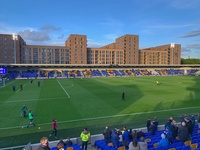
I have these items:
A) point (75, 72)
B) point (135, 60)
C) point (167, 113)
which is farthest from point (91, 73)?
point (167, 113)

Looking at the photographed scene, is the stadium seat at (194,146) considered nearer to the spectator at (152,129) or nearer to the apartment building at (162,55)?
the spectator at (152,129)

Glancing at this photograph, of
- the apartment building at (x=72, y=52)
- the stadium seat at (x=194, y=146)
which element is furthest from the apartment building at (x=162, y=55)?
the stadium seat at (x=194, y=146)

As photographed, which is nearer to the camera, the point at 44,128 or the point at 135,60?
the point at 44,128

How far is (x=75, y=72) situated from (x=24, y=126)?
68.4 meters

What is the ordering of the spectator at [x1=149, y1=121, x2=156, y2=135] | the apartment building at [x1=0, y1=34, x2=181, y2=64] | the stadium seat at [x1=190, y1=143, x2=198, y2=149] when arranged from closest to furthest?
the stadium seat at [x1=190, y1=143, x2=198, y2=149] < the spectator at [x1=149, y1=121, x2=156, y2=135] < the apartment building at [x1=0, y1=34, x2=181, y2=64]

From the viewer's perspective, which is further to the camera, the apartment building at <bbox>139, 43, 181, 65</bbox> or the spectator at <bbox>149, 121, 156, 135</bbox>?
the apartment building at <bbox>139, 43, 181, 65</bbox>

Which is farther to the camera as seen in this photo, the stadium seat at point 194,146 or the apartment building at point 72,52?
the apartment building at point 72,52

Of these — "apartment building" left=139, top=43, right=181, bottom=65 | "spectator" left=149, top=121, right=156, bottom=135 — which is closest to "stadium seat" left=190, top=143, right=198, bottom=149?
"spectator" left=149, top=121, right=156, bottom=135

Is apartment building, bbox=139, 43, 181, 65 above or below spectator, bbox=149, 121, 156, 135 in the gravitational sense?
above

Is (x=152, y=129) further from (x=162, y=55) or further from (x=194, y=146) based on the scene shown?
(x=162, y=55)

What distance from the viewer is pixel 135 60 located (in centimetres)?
12550

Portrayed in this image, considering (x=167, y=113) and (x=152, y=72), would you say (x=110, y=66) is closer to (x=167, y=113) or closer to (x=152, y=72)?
(x=152, y=72)

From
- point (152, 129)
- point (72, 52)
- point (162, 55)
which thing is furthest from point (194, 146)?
point (162, 55)

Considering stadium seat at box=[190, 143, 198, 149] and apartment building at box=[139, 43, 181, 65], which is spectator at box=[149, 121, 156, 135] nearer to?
stadium seat at box=[190, 143, 198, 149]
